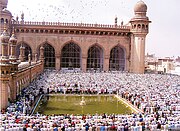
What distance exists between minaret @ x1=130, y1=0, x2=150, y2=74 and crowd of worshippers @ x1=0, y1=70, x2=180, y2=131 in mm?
10081

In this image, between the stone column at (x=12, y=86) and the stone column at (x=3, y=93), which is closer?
the stone column at (x=3, y=93)

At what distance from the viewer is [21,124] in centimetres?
961

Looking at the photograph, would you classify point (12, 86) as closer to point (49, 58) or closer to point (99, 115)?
point (99, 115)

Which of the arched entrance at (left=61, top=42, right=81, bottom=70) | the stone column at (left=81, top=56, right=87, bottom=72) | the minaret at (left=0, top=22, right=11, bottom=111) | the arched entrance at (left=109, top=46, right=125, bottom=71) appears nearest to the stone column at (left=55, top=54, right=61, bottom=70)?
the arched entrance at (left=61, top=42, right=81, bottom=70)

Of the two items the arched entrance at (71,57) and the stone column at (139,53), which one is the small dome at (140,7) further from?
the arched entrance at (71,57)

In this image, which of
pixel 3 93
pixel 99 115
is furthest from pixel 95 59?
pixel 3 93

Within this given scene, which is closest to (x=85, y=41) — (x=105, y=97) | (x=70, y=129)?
(x=105, y=97)

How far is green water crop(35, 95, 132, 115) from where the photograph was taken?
1406 centimetres

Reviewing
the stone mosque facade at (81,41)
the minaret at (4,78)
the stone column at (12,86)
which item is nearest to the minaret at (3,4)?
the stone mosque facade at (81,41)

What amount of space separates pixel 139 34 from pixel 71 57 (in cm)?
894

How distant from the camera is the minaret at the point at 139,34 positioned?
31.5 m

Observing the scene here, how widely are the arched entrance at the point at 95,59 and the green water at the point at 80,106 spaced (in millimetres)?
15624

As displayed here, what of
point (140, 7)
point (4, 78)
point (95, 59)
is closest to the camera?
point (4, 78)

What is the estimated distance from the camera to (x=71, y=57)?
112 feet
